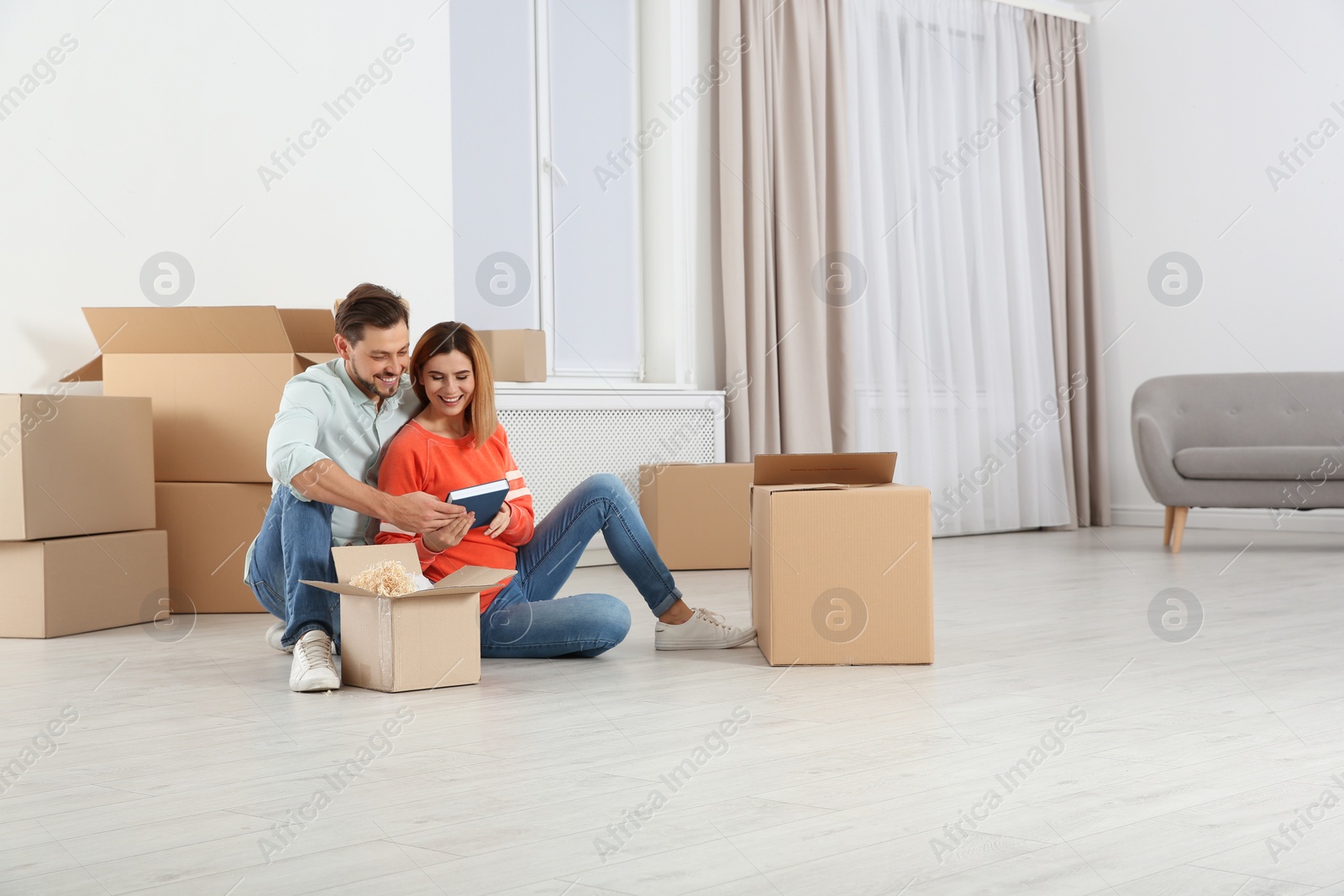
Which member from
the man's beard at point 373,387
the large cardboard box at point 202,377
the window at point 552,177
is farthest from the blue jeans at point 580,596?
the window at point 552,177

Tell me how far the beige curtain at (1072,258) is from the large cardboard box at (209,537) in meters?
3.79

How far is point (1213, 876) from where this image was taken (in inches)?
43.0

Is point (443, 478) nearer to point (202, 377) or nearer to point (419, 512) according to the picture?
point (419, 512)

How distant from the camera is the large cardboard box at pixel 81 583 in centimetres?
269

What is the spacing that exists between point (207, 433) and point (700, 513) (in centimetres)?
157

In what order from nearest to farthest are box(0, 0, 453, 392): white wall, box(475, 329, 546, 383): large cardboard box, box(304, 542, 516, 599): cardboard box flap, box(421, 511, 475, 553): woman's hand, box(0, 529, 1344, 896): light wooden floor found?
box(0, 529, 1344, 896): light wooden floor, box(304, 542, 516, 599): cardboard box flap, box(421, 511, 475, 553): woman's hand, box(0, 0, 453, 392): white wall, box(475, 329, 546, 383): large cardboard box

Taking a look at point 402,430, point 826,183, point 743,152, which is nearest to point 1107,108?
point 826,183

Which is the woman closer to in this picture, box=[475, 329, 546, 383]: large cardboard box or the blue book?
the blue book

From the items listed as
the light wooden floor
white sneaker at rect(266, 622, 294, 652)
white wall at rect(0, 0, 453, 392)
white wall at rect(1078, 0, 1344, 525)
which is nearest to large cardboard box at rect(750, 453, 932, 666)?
the light wooden floor

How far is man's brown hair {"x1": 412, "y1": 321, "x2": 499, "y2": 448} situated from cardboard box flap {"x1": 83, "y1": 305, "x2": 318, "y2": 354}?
969 mm

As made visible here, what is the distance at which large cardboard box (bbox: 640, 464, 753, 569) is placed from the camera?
13.0 ft

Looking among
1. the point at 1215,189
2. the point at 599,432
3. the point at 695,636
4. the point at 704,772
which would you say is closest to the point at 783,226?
the point at 599,432

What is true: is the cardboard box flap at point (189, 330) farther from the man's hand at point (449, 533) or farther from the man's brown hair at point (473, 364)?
the man's hand at point (449, 533)

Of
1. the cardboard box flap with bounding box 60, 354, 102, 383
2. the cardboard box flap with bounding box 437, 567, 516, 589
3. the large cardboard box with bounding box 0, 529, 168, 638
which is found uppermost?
the cardboard box flap with bounding box 60, 354, 102, 383
